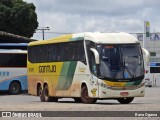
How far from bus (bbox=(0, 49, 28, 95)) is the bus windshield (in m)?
16.7

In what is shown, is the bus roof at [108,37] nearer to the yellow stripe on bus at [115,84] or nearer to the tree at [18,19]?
the yellow stripe on bus at [115,84]

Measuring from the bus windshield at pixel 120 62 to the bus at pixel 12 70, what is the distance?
659 inches

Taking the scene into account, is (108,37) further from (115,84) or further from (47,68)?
(47,68)

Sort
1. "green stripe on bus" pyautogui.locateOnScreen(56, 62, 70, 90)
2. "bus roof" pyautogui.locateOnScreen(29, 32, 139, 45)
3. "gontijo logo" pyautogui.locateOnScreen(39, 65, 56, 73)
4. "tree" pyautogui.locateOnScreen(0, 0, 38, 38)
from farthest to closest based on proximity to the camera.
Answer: "tree" pyautogui.locateOnScreen(0, 0, 38, 38) < "gontijo logo" pyautogui.locateOnScreen(39, 65, 56, 73) < "green stripe on bus" pyautogui.locateOnScreen(56, 62, 70, 90) < "bus roof" pyautogui.locateOnScreen(29, 32, 139, 45)

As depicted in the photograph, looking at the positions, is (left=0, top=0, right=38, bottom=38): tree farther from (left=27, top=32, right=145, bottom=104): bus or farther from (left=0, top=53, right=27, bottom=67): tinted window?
(left=27, top=32, right=145, bottom=104): bus

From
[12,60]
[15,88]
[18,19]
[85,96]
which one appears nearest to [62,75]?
[85,96]

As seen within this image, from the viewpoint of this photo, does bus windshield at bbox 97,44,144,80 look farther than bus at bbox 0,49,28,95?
No

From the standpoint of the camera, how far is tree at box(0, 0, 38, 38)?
5491 cm

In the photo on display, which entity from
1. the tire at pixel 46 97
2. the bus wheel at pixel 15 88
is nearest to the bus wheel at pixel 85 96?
the tire at pixel 46 97

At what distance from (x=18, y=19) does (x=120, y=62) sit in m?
34.1

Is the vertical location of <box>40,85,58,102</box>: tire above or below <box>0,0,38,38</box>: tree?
below

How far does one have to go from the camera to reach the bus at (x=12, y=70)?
37594mm

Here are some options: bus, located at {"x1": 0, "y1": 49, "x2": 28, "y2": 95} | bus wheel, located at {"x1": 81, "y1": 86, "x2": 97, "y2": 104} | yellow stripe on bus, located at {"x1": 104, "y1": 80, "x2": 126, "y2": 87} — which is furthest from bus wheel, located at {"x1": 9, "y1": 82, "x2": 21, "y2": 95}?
yellow stripe on bus, located at {"x1": 104, "y1": 80, "x2": 126, "y2": 87}

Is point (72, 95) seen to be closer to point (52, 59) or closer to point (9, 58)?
point (52, 59)
